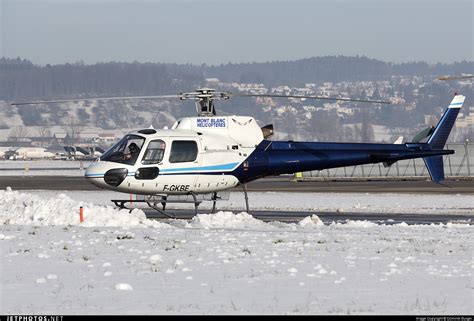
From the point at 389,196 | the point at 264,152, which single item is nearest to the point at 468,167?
the point at 389,196

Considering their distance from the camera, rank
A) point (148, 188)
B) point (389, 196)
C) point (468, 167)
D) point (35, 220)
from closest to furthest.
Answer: point (35, 220), point (148, 188), point (389, 196), point (468, 167)

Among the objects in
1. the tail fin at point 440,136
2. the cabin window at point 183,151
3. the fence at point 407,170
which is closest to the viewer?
the cabin window at point 183,151

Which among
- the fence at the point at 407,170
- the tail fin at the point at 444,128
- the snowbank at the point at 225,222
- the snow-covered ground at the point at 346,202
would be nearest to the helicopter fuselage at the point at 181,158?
the snowbank at the point at 225,222

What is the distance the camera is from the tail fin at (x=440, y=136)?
33094 millimetres

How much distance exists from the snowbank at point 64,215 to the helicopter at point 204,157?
2.19m

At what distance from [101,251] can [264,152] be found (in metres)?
12.7

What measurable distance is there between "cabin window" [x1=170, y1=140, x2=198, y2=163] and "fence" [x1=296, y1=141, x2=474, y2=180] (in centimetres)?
4060

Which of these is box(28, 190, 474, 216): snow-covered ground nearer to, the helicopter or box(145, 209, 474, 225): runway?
box(145, 209, 474, 225): runway

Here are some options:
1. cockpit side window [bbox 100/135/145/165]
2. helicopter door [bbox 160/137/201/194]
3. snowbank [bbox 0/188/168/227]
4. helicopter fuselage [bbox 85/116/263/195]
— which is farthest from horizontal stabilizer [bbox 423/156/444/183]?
snowbank [bbox 0/188/168/227]

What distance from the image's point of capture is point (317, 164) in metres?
32.0

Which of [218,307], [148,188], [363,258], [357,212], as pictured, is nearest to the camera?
[218,307]

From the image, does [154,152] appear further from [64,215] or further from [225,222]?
[225,222]

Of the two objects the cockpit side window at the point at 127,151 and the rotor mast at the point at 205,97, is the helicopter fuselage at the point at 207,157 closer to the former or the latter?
the cockpit side window at the point at 127,151

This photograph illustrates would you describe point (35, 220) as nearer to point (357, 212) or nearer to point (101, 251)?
point (101, 251)
